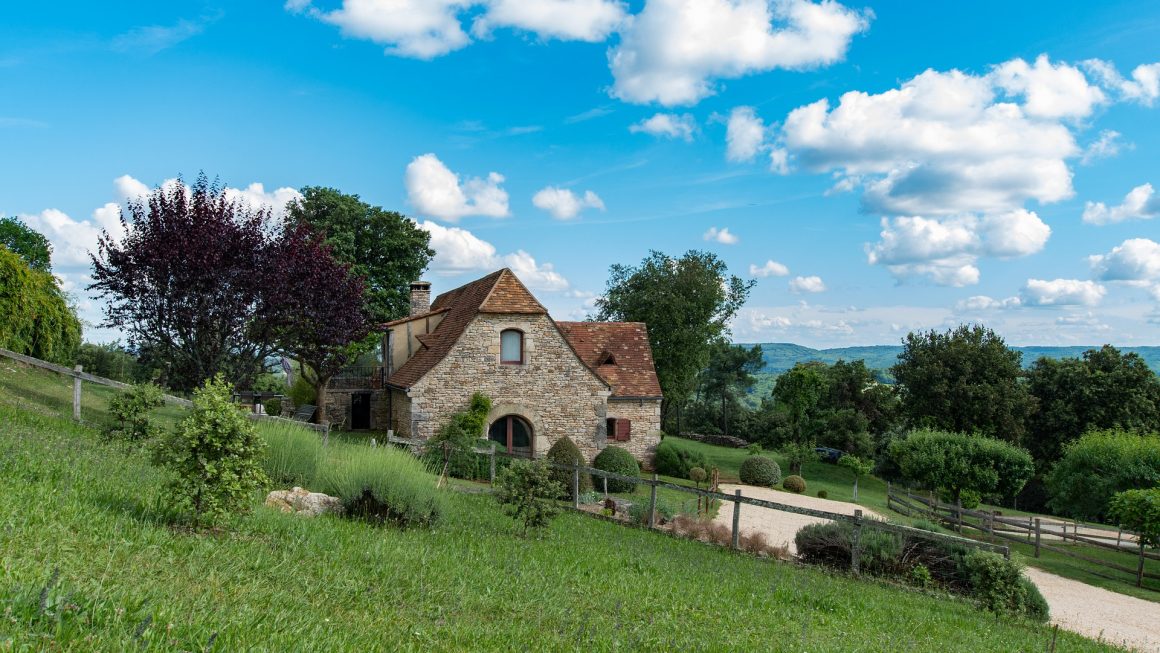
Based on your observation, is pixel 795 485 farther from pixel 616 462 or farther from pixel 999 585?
pixel 999 585

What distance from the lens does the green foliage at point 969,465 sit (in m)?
28.7

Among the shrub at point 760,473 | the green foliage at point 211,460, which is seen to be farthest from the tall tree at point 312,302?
the shrub at point 760,473

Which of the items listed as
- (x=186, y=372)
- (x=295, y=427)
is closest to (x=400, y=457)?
(x=295, y=427)

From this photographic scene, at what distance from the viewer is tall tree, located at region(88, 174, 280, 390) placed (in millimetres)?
16812

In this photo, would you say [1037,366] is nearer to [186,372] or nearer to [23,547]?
[186,372]

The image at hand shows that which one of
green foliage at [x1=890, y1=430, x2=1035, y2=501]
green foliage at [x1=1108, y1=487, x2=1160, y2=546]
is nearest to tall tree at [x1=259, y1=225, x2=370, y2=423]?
green foliage at [x1=1108, y1=487, x2=1160, y2=546]

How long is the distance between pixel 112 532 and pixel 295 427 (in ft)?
23.5

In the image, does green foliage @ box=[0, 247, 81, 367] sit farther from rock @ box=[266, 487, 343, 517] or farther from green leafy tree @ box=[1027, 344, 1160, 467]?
green leafy tree @ box=[1027, 344, 1160, 467]

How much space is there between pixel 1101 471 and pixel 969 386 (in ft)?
43.8

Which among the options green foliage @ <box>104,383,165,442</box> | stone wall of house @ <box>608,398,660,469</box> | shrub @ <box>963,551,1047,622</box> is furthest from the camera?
stone wall of house @ <box>608,398,660,469</box>

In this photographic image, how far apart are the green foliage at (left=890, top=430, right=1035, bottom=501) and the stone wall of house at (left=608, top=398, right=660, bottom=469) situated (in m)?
11.4

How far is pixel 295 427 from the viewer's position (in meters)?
12.8

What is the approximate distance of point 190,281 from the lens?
663 inches

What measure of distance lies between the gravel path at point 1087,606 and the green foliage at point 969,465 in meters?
10.2
